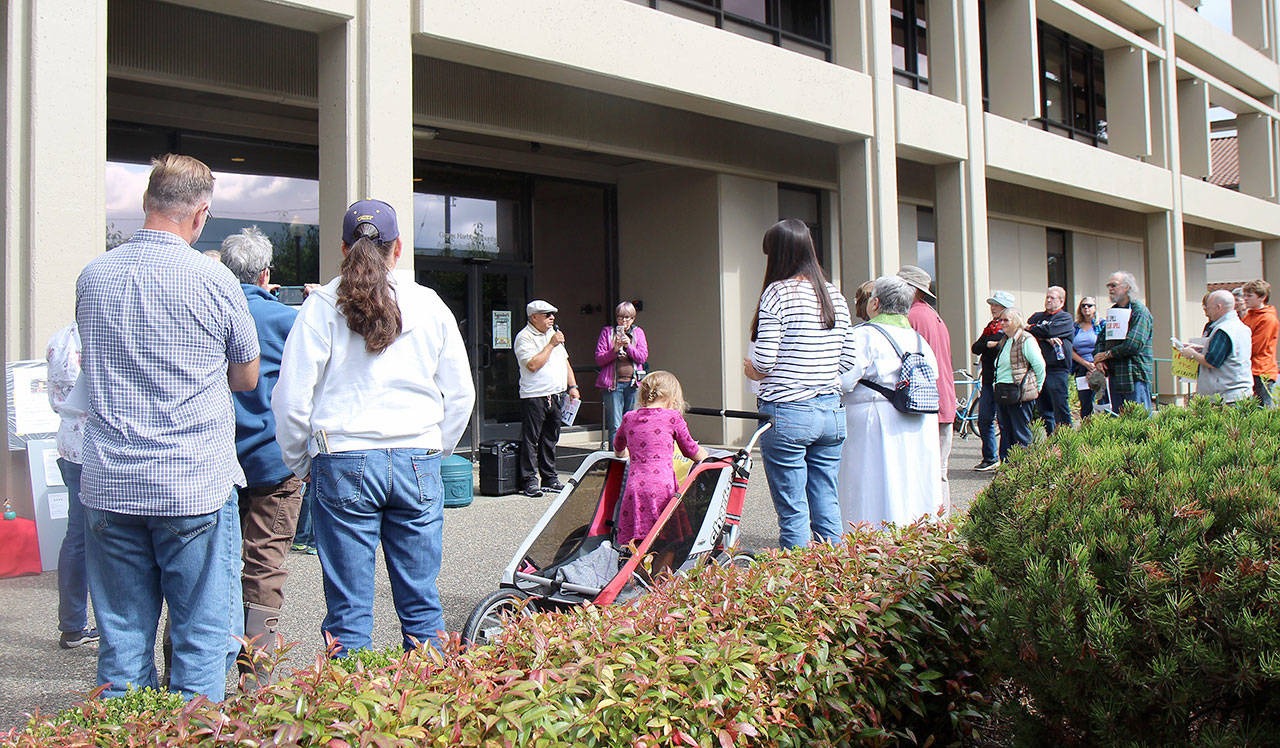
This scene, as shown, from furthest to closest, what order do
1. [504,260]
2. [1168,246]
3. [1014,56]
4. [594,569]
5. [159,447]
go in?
[1168,246]
[1014,56]
[504,260]
[594,569]
[159,447]

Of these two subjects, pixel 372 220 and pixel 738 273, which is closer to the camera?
pixel 372 220

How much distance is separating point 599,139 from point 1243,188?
19065mm

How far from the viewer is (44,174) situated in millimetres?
6500

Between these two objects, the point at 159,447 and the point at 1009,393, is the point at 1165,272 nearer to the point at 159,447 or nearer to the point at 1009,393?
the point at 1009,393

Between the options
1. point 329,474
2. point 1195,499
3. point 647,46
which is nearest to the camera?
point 1195,499

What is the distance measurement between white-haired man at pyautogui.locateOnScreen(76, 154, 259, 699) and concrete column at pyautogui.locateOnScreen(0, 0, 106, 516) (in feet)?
13.6

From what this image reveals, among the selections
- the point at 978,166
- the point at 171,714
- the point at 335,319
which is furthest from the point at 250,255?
the point at 978,166

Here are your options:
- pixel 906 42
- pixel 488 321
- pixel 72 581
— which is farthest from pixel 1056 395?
pixel 72 581

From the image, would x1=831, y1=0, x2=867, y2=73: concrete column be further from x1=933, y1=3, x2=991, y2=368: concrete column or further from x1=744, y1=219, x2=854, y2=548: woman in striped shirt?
x1=744, y1=219, x2=854, y2=548: woman in striped shirt

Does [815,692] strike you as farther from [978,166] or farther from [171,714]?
[978,166]

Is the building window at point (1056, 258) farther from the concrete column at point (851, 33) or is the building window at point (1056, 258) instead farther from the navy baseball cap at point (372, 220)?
the navy baseball cap at point (372, 220)

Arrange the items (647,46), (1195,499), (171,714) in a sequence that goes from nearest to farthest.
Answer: (171,714), (1195,499), (647,46)

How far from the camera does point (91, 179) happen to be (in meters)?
6.70

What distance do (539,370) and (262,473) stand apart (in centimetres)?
616
